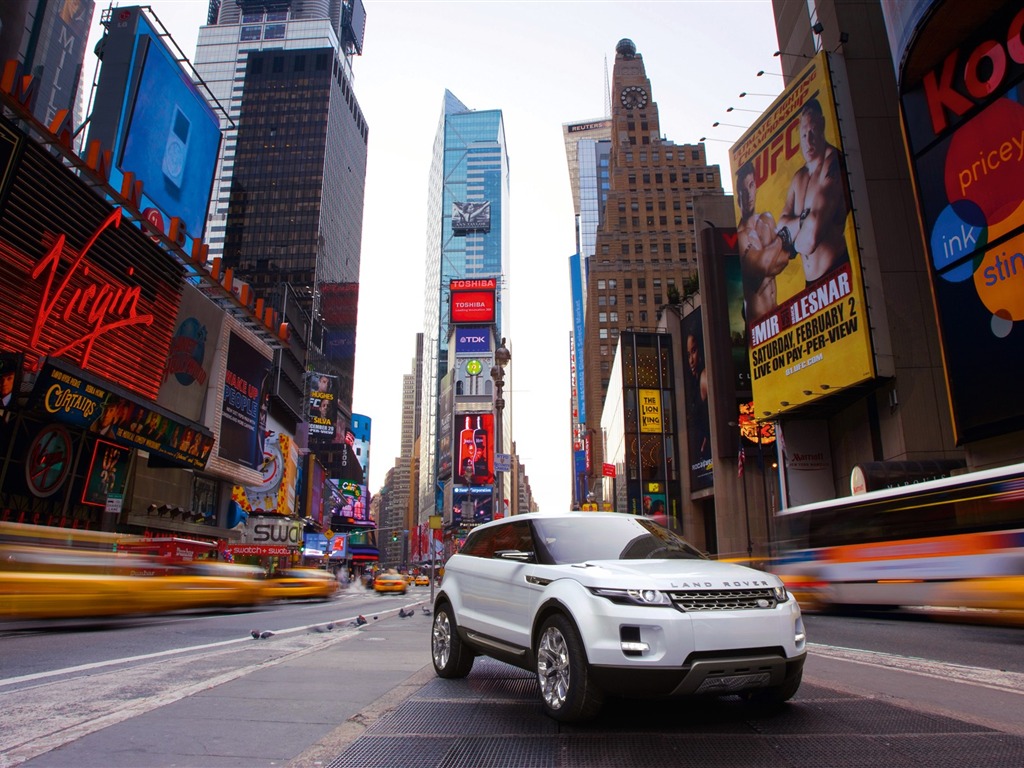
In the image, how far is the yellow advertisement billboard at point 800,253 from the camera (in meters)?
32.1

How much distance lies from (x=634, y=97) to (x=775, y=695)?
421 feet

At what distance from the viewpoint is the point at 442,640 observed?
706 centimetres

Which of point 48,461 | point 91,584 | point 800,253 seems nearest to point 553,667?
point 91,584

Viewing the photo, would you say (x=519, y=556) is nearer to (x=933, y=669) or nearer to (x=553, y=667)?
(x=553, y=667)

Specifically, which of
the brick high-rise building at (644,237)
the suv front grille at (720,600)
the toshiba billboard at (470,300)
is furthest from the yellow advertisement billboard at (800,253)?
the toshiba billboard at (470,300)

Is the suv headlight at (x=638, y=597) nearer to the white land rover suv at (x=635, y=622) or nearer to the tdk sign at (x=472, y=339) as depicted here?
the white land rover suv at (x=635, y=622)

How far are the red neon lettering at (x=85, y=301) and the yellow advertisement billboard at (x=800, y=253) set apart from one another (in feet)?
113

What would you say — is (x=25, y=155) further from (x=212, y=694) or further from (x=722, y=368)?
(x=722, y=368)

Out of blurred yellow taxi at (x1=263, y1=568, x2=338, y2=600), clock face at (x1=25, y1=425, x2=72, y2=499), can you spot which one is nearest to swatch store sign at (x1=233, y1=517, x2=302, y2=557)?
clock face at (x1=25, y1=425, x2=72, y2=499)

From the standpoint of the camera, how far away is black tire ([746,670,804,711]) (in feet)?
15.4

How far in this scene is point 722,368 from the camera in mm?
52281

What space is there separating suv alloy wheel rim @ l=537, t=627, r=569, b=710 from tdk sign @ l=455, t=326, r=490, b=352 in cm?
14232

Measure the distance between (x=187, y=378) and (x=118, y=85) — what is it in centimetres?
1821

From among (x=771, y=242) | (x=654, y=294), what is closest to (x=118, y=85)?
(x=771, y=242)
